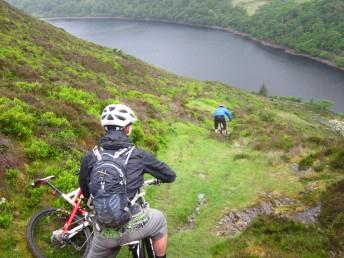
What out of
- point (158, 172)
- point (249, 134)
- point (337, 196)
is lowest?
point (249, 134)

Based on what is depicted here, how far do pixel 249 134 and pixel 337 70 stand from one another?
132 m

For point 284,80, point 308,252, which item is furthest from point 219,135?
point 284,80

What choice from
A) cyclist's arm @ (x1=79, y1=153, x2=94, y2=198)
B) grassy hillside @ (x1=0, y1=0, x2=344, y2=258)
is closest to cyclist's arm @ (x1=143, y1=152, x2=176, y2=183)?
cyclist's arm @ (x1=79, y1=153, x2=94, y2=198)

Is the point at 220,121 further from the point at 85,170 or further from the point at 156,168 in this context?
the point at 85,170

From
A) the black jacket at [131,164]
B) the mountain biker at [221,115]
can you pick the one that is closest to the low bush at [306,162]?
the mountain biker at [221,115]

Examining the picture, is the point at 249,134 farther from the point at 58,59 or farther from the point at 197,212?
the point at 58,59

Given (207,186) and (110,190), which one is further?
(207,186)

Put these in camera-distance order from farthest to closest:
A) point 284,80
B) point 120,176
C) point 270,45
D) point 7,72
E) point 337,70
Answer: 1. point 270,45
2. point 337,70
3. point 284,80
4. point 7,72
5. point 120,176

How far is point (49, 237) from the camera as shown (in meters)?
8.55

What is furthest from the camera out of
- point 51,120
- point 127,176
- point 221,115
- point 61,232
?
point 221,115

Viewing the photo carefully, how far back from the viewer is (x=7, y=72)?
65.6 ft

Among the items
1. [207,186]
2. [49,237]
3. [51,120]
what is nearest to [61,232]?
[49,237]

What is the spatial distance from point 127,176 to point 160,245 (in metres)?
1.53

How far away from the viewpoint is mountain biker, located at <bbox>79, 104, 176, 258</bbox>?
6.27 meters
